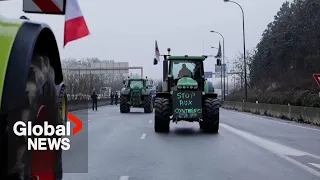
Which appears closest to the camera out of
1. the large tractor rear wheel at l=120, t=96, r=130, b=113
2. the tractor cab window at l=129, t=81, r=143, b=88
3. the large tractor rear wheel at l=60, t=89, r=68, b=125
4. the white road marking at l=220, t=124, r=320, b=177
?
the large tractor rear wheel at l=60, t=89, r=68, b=125

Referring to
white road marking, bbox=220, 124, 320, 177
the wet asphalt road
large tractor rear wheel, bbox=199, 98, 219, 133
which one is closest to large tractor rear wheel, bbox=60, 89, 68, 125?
the wet asphalt road

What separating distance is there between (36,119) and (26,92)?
250 millimetres

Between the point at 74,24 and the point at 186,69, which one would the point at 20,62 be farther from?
the point at 186,69

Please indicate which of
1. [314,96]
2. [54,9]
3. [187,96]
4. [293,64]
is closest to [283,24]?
[293,64]

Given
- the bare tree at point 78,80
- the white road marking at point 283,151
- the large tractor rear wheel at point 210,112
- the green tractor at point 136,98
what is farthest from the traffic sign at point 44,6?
the bare tree at point 78,80

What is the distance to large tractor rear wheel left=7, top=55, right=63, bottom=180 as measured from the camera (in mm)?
2580

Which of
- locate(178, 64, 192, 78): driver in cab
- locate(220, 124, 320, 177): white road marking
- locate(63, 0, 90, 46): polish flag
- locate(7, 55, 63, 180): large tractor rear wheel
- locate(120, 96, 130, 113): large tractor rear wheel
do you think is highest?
locate(178, 64, 192, 78): driver in cab

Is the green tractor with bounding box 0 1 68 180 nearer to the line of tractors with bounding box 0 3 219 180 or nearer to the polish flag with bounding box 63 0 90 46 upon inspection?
the line of tractors with bounding box 0 3 219 180

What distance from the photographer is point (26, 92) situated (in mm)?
2721

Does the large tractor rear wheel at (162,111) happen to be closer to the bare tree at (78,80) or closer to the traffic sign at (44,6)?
the traffic sign at (44,6)

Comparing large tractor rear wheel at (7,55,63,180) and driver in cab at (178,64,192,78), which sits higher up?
driver in cab at (178,64,192,78)

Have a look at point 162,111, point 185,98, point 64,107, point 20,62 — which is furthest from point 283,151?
point 20,62

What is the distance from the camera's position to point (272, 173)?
27.0ft

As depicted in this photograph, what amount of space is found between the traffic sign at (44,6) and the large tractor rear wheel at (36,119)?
43cm
